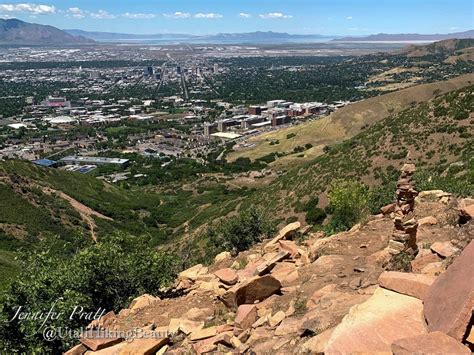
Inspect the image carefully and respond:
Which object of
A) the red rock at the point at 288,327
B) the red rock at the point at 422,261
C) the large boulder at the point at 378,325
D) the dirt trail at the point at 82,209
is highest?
the large boulder at the point at 378,325

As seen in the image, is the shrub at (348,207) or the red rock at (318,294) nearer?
the red rock at (318,294)

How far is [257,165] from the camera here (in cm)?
9450

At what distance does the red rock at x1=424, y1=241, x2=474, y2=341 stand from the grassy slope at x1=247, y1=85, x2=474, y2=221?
23.2 metres

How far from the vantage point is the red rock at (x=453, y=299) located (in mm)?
7191

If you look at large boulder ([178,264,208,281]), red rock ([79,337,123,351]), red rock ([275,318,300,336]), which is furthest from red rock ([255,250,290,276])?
red rock ([79,337,123,351])

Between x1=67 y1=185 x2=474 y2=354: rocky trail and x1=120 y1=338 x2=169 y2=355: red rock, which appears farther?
x1=120 y1=338 x2=169 y2=355: red rock

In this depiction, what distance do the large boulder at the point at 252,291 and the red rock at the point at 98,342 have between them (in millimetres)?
2906

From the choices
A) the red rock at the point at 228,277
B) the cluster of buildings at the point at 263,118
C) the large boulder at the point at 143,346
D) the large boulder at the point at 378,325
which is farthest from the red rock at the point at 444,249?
the cluster of buildings at the point at 263,118

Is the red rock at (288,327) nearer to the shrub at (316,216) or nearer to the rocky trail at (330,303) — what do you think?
the rocky trail at (330,303)

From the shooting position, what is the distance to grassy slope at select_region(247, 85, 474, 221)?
3791 centimetres

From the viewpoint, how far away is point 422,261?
11953 millimetres

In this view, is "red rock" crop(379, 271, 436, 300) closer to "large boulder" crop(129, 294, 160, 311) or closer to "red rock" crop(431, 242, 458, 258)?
"red rock" crop(431, 242, 458, 258)

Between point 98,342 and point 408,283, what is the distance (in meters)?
6.85

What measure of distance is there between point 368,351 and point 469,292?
5.86 feet
